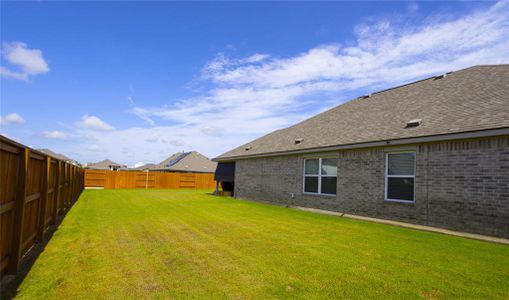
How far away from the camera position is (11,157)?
440 centimetres

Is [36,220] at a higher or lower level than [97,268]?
higher

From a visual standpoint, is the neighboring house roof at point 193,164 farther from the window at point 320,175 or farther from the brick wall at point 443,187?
the brick wall at point 443,187

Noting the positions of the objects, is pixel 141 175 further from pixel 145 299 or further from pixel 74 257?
pixel 145 299

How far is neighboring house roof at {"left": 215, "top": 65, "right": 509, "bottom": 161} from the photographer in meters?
9.34

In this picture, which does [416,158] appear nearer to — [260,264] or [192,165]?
[260,264]

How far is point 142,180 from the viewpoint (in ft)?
112

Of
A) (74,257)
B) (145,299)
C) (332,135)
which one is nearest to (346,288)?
(145,299)

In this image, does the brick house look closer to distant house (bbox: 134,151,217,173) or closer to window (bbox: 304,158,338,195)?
window (bbox: 304,158,338,195)

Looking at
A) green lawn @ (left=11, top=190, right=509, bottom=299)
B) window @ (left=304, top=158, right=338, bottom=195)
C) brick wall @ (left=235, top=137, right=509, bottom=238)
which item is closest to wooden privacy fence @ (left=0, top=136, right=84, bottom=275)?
green lawn @ (left=11, top=190, right=509, bottom=299)

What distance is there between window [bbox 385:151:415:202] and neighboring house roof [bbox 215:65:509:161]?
0.78m

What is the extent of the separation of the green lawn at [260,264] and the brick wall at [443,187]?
0.90 metres

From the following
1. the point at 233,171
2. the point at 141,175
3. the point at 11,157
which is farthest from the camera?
the point at 141,175

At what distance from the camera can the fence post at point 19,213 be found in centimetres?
455

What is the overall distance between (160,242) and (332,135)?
32.2 feet
